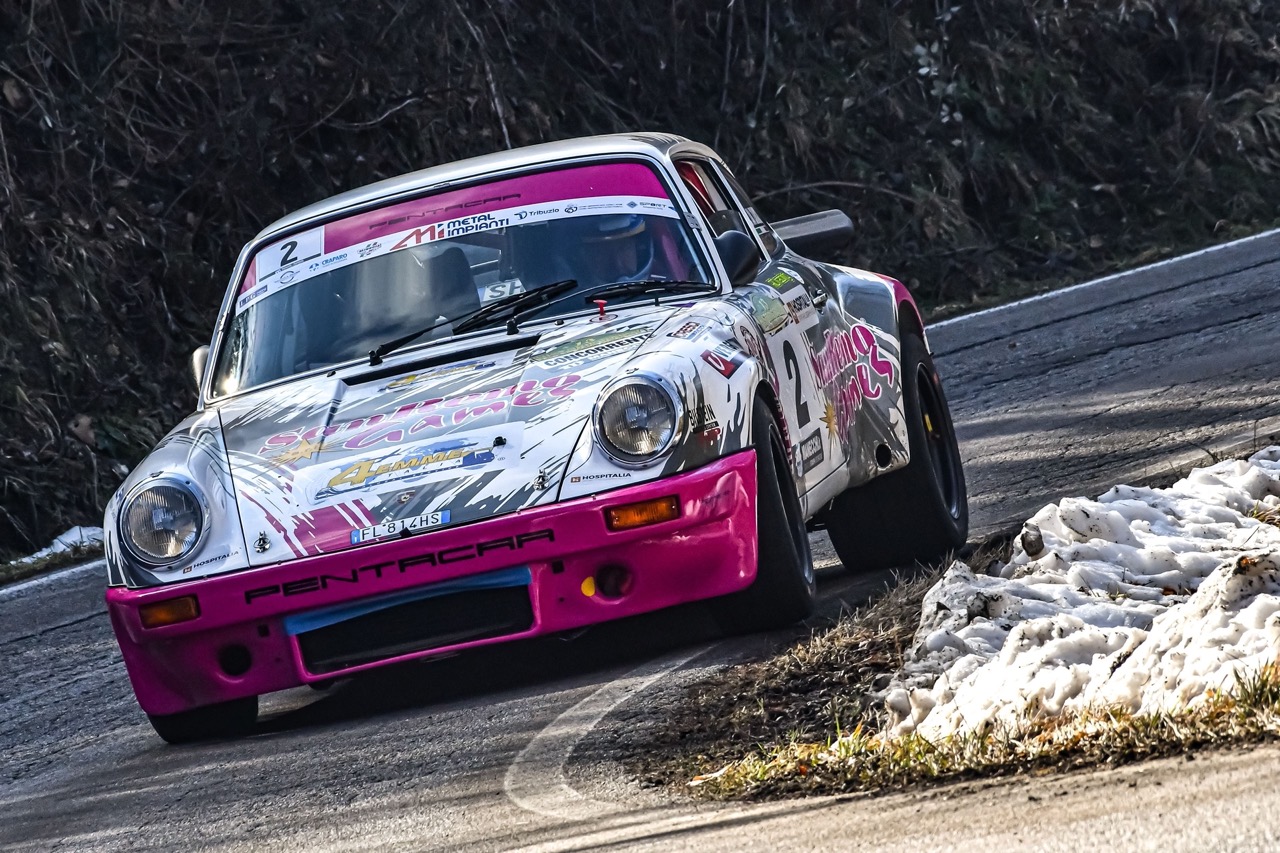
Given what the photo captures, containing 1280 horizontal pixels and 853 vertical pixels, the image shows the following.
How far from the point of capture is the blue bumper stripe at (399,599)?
4.91 metres

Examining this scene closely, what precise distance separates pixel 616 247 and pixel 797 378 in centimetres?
68

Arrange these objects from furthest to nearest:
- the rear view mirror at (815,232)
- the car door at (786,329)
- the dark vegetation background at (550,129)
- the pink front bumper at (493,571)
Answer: the dark vegetation background at (550,129) → the rear view mirror at (815,232) → the car door at (786,329) → the pink front bumper at (493,571)

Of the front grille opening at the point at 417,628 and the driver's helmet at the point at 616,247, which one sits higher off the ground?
the driver's helmet at the point at 616,247

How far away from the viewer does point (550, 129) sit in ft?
52.8

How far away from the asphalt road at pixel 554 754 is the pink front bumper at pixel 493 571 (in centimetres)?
20

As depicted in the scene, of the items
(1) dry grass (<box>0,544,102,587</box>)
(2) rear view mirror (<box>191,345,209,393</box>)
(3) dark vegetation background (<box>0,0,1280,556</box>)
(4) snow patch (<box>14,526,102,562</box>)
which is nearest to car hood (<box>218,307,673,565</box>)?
(2) rear view mirror (<box>191,345,209,393</box>)

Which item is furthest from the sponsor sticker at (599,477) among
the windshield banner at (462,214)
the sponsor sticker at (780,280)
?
the sponsor sticker at (780,280)

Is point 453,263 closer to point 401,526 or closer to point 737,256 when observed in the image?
point 737,256

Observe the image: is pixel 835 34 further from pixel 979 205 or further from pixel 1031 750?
pixel 1031 750

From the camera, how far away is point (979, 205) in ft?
56.9

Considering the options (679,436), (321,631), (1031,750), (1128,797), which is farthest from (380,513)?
(1128,797)

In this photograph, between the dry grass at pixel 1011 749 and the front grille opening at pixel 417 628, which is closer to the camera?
the dry grass at pixel 1011 749

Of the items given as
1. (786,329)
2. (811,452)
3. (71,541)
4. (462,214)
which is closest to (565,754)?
(811,452)

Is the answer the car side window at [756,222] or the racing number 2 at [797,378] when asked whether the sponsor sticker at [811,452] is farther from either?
the car side window at [756,222]
